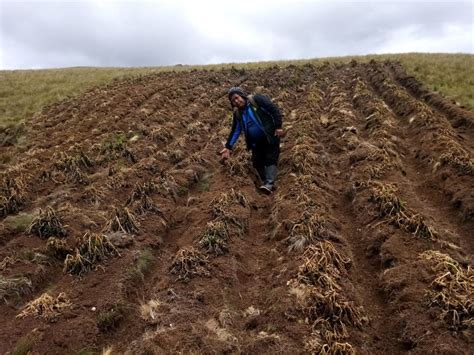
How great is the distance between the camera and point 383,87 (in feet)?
72.6

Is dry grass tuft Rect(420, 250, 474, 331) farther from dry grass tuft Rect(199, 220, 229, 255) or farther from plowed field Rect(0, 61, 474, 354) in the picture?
dry grass tuft Rect(199, 220, 229, 255)

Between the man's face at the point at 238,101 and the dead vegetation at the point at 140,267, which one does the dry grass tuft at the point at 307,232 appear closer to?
the dead vegetation at the point at 140,267

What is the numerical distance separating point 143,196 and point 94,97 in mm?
16592

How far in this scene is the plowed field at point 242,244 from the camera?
5.71 m

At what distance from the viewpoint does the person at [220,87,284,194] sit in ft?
34.0

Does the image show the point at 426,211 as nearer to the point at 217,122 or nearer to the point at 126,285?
the point at 126,285

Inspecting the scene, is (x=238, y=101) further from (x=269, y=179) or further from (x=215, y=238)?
(x=215, y=238)

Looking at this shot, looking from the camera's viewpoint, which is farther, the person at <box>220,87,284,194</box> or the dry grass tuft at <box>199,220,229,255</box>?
the person at <box>220,87,284,194</box>

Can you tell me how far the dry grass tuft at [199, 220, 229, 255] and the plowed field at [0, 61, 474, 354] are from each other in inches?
1.4

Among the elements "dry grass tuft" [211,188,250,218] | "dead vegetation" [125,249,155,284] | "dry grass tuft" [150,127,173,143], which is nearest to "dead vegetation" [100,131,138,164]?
"dry grass tuft" [150,127,173,143]

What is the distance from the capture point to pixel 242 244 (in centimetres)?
810

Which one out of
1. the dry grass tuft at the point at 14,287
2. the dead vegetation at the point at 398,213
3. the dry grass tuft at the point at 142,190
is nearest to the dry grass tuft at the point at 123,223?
the dry grass tuft at the point at 142,190

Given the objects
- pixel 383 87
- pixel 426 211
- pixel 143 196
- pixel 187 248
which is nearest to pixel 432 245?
pixel 426 211

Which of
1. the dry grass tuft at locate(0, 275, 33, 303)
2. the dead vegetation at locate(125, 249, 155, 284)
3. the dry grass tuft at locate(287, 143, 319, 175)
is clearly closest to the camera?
the dry grass tuft at locate(0, 275, 33, 303)
